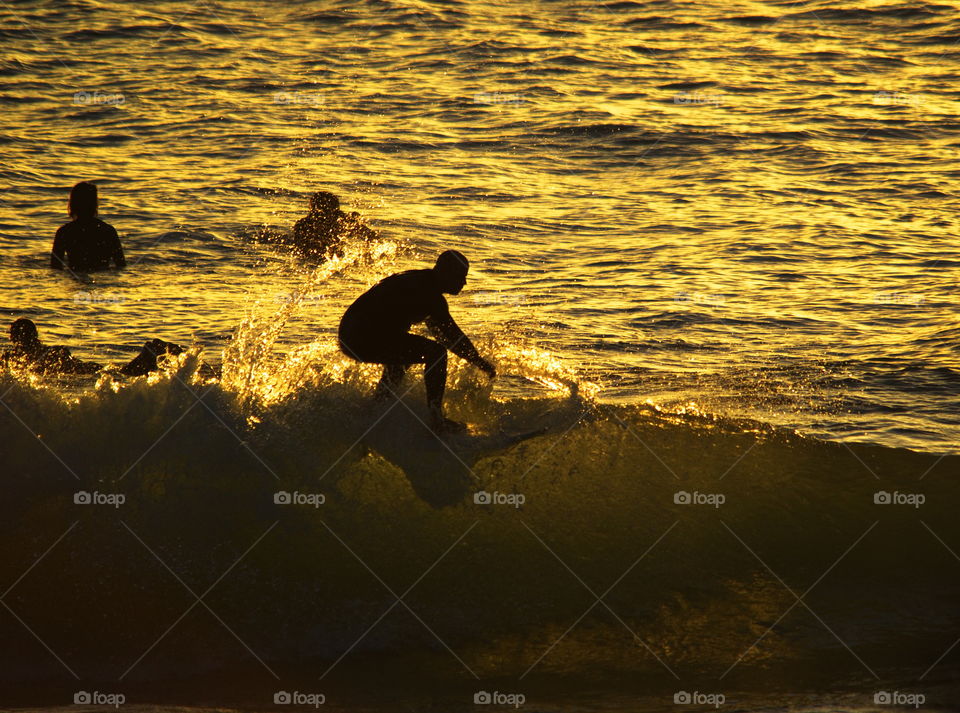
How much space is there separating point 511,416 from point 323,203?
18.1ft

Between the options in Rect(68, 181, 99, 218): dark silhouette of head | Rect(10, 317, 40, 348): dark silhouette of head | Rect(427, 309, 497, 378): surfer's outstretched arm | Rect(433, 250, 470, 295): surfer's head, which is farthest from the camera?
Rect(68, 181, 99, 218): dark silhouette of head

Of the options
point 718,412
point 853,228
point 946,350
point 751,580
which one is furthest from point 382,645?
point 853,228

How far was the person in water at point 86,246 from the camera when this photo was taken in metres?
12.8

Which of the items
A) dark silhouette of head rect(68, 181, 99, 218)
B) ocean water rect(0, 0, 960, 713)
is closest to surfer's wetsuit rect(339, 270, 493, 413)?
ocean water rect(0, 0, 960, 713)

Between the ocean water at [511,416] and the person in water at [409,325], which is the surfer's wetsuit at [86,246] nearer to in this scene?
the ocean water at [511,416]

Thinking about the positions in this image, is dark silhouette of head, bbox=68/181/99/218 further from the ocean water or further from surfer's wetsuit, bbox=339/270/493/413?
surfer's wetsuit, bbox=339/270/493/413

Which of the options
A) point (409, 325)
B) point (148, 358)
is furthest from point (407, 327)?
point (148, 358)

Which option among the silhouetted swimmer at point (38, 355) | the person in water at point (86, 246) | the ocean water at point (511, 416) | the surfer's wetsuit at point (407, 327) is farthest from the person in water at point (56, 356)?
the person in water at point (86, 246)

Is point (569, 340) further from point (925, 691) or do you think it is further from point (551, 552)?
point (925, 691)

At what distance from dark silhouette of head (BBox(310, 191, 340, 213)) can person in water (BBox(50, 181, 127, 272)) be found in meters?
2.27

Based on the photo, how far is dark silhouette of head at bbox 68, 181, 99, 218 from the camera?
12195 mm

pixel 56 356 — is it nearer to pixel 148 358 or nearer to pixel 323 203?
pixel 148 358

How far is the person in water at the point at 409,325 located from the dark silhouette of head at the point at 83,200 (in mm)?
5637

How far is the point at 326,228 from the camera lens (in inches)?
534
